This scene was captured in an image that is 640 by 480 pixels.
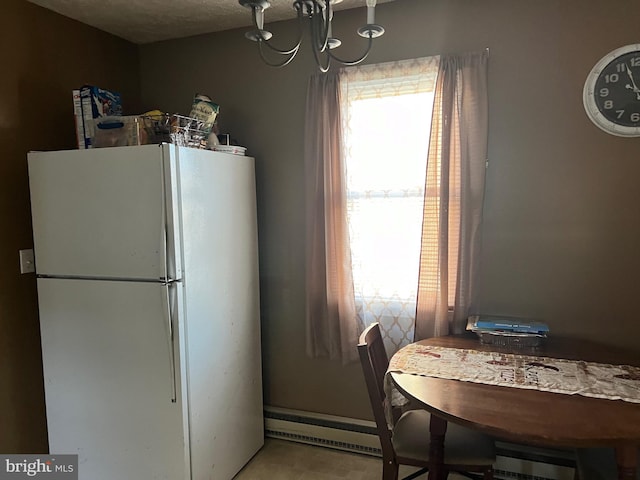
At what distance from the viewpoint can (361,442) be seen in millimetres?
2574

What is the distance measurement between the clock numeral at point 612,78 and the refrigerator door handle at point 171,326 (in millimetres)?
2111

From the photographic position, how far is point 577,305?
2.15 metres

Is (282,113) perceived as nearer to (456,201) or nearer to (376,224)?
(376,224)

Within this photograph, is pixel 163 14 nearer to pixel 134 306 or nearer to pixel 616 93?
pixel 134 306

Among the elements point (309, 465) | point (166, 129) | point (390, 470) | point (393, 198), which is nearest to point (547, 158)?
point (393, 198)

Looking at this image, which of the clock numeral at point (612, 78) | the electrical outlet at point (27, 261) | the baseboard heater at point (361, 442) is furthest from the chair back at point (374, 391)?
the electrical outlet at point (27, 261)

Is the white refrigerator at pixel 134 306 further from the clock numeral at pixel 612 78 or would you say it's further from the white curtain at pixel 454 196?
the clock numeral at pixel 612 78

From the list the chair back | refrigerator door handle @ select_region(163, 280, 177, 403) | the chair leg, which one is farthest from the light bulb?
the chair leg

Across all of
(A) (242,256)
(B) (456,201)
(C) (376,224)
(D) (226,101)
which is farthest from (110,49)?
(B) (456,201)

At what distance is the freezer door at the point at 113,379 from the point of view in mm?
1991

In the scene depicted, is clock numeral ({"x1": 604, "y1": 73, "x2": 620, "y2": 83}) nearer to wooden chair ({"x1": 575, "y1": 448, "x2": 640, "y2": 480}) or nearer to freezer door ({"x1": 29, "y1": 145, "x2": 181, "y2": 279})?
wooden chair ({"x1": 575, "y1": 448, "x2": 640, "y2": 480})

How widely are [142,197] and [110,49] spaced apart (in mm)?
1297

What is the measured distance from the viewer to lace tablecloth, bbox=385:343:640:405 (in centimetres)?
157

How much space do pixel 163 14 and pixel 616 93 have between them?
226 cm
